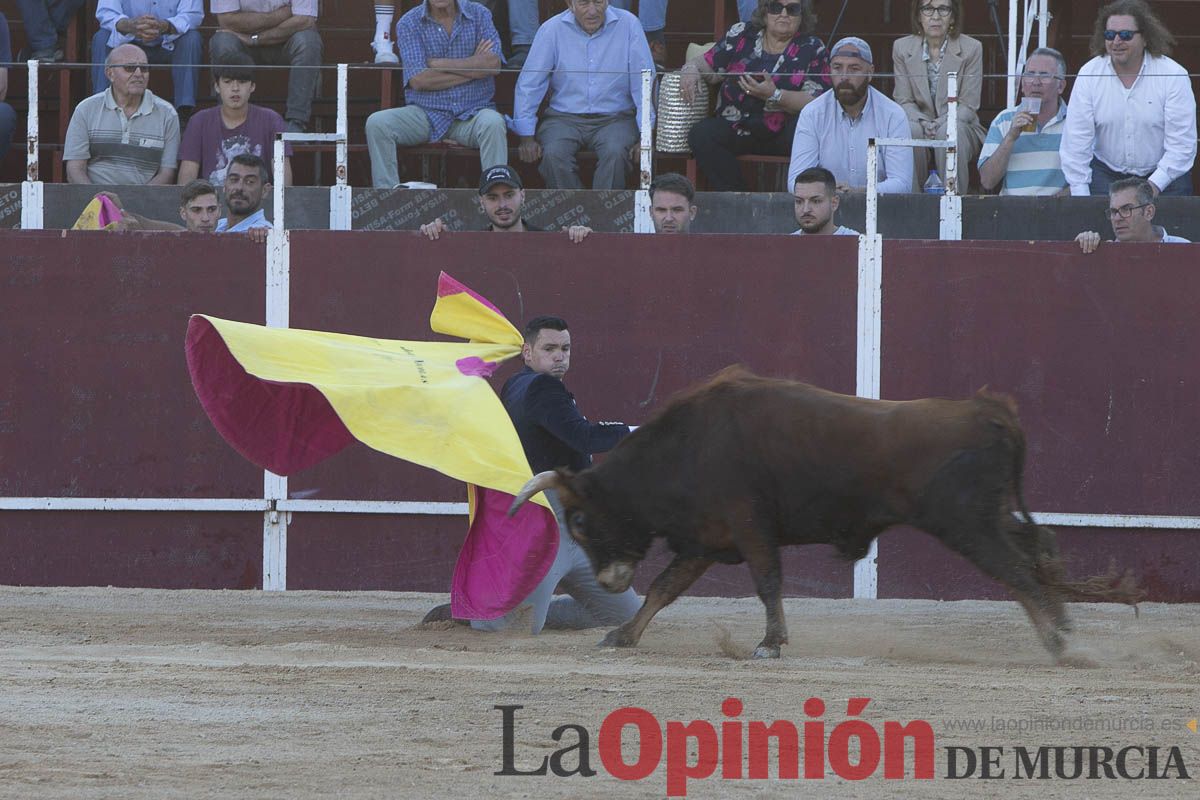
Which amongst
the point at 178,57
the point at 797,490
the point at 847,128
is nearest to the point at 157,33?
the point at 178,57

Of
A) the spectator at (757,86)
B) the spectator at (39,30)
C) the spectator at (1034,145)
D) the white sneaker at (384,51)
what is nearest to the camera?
the spectator at (1034,145)

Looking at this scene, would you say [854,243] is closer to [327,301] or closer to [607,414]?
[607,414]

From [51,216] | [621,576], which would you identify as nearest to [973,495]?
[621,576]

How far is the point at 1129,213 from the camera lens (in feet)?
28.4

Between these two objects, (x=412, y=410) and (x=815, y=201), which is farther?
(x=815, y=201)

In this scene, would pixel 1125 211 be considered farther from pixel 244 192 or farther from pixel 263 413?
pixel 244 192

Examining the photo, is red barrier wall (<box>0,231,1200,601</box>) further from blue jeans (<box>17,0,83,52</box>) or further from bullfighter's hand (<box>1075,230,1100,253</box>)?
blue jeans (<box>17,0,83,52</box>)

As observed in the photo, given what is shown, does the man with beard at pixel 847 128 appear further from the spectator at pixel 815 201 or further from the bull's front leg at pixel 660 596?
the bull's front leg at pixel 660 596

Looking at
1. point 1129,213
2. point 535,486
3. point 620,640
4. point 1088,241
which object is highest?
point 1129,213

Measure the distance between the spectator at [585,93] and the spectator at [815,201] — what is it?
163cm

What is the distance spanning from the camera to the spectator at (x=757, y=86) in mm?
9953

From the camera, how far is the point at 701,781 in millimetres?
4516

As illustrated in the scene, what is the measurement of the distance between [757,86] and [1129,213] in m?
2.39

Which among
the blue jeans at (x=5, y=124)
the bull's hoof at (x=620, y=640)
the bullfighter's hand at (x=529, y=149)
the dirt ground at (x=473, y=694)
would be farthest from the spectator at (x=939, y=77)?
the blue jeans at (x=5, y=124)
